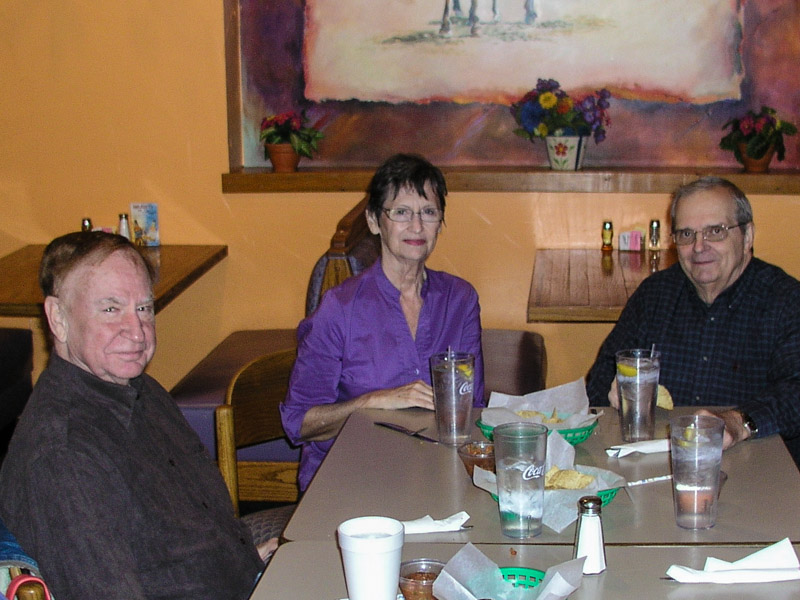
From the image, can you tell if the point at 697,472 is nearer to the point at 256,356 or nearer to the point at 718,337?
the point at 718,337

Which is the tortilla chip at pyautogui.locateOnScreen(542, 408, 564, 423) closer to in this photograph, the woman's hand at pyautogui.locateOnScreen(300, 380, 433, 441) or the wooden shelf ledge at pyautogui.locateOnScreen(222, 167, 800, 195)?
the woman's hand at pyautogui.locateOnScreen(300, 380, 433, 441)

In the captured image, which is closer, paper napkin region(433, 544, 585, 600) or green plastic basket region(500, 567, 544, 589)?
paper napkin region(433, 544, 585, 600)

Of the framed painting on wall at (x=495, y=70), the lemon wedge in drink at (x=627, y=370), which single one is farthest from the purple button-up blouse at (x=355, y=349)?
the framed painting on wall at (x=495, y=70)

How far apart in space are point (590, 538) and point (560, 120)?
9.45 ft

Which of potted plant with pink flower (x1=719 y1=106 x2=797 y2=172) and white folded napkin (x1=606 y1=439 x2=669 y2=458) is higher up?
potted plant with pink flower (x1=719 y1=106 x2=797 y2=172)

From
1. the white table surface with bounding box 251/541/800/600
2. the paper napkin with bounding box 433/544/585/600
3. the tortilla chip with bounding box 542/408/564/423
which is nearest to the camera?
the paper napkin with bounding box 433/544/585/600

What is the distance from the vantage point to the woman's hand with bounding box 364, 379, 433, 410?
84.9 inches

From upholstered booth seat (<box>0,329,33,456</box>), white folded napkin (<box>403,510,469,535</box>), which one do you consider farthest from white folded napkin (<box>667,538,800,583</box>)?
upholstered booth seat (<box>0,329,33,456</box>)

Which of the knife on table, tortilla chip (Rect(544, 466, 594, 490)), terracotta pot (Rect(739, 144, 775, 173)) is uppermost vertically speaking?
terracotta pot (Rect(739, 144, 775, 173))

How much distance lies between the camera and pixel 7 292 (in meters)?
3.22

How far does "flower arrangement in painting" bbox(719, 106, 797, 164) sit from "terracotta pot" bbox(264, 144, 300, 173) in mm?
1784

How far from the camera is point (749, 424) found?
1.94 m

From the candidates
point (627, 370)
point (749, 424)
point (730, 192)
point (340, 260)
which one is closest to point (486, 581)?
point (627, 370)

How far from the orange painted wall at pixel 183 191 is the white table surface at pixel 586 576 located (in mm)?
2774
